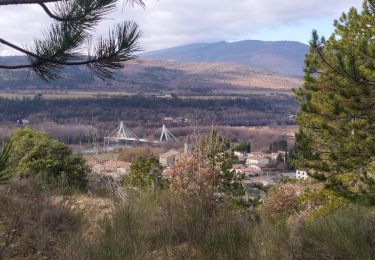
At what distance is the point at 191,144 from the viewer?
228 inches

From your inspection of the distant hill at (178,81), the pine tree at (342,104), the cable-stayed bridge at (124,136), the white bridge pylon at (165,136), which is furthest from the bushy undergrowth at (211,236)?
the distant hill at (178,81)

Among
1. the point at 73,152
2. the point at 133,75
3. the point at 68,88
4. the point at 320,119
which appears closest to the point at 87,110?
the point at 68,88

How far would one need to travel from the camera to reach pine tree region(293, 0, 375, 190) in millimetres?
6367

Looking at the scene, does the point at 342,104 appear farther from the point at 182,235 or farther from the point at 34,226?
the point at 34,226

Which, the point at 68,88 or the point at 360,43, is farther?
the point at 68,88

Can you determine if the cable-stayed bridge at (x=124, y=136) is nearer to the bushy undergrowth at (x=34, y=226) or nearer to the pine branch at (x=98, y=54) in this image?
the bushy undergrowth at (x=34, y=226)

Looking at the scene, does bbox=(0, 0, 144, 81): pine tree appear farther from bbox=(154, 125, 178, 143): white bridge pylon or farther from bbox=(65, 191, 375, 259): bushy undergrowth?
bbox=(154, 125, 178, 143): white bridge pylon

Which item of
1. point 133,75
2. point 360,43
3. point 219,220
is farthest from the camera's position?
point 133,75

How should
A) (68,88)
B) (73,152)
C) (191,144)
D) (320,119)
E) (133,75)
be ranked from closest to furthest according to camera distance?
(191,144), (320,119), (73,152), (68,88), (133,75)

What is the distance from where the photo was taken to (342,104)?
6988 mm

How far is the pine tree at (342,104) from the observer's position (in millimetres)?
6367

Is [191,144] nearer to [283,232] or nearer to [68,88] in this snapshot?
[283,232]

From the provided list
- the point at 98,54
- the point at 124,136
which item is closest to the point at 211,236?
the point at 98,54

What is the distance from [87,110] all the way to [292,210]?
3423 cm
